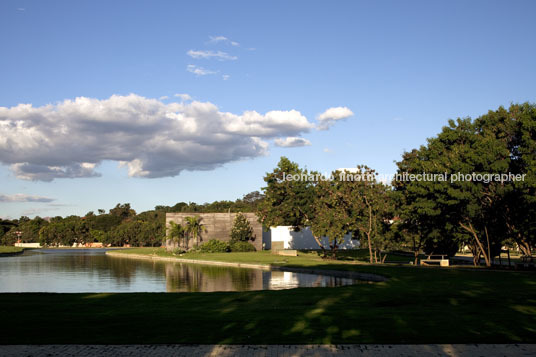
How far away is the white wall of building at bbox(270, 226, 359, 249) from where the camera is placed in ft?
199

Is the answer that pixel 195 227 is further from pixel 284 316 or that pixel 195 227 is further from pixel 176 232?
pixel 284 316

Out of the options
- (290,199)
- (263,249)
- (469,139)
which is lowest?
(263,249)

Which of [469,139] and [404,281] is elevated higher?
[469,139]

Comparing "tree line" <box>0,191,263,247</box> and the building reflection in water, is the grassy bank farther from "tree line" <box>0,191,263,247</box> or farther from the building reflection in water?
"tree line" <box>0,191,263,247</box>

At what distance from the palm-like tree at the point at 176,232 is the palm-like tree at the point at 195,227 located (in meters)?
0.72

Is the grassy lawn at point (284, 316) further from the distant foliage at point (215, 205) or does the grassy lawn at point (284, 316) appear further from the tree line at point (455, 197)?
the distant foliage at point (215, 205)

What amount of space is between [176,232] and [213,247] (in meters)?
5.40

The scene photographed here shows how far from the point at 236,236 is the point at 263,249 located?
5.02m

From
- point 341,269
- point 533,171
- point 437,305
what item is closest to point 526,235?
point 533,171

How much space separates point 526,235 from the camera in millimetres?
27344

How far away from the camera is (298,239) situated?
201 ft

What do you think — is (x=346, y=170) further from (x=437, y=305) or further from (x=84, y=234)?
(x=84, y=234)

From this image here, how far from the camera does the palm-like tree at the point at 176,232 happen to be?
181ft

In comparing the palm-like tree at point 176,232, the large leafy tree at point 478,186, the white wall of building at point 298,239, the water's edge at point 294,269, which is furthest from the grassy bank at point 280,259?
the white wall of building at point 298,239
